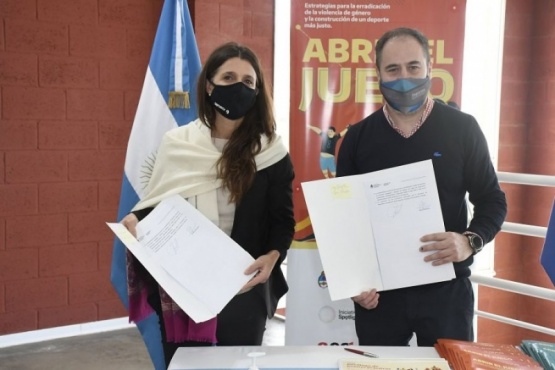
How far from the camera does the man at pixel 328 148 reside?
2791mm

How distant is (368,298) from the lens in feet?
5.48

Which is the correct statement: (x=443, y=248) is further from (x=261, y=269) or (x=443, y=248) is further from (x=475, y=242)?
(x=261, y=269)

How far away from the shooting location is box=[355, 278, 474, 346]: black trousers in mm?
1701

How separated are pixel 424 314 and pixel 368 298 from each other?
0.55 feet

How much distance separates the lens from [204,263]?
5.37 ft

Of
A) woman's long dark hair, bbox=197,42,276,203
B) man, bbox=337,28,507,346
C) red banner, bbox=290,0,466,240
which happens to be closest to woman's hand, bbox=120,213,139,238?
woman's long dark hair, bbox=197,42,276,203

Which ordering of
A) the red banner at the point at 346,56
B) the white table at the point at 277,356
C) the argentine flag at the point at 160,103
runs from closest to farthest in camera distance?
the white table at the point at 277,356
the red banner at the point at 346,56
the argentine flag at the point at 160,103

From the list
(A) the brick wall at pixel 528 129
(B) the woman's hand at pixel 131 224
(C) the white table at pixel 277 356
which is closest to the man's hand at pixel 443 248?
(C) the white table at pixel 277 356

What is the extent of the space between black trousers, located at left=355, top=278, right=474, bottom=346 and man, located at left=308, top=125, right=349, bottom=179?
3.71 feet

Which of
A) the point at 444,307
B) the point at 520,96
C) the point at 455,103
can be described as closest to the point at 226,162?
the point at 444,307

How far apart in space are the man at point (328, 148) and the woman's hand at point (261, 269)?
3.41ft

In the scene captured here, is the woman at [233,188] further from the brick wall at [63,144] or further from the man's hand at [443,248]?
the brick wall at [63,144]

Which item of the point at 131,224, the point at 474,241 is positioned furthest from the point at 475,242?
the point at 131,224

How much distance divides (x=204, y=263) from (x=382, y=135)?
2.04 ft
